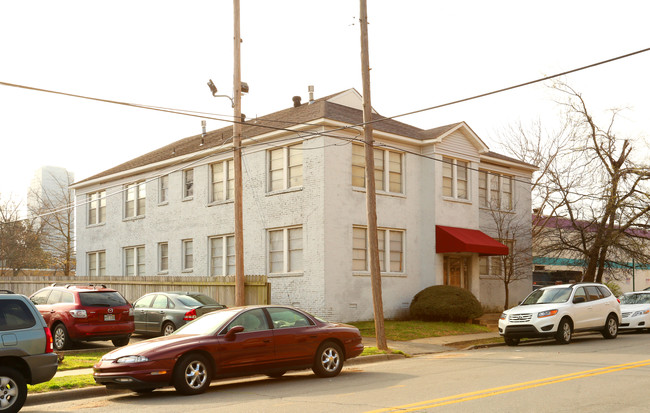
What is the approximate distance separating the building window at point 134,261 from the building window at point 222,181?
6.18 metres

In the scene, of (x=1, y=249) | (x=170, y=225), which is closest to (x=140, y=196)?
(x=170, y=225)

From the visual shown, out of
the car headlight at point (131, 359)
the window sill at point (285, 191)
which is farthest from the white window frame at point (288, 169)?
the car headlight at point (131, 359)

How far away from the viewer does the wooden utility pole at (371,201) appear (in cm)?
1745

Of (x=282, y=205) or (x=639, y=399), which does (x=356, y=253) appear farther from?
(x=639, y=399)

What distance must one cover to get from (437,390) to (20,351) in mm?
6116

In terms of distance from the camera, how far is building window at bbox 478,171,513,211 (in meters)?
31.6

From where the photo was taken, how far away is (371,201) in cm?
1775

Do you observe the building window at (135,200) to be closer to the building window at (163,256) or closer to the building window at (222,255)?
the building window at (163,256)

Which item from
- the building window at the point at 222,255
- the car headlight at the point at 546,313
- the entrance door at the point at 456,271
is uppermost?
the building window at the point at 222,255

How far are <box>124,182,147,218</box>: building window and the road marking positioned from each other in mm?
24688

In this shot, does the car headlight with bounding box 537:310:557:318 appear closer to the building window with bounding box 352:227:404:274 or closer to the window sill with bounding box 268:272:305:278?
the building window with bounding box 352:227:404:274

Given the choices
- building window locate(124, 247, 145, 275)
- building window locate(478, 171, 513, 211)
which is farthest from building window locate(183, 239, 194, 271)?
building window locate(478, 171, 513, 211)

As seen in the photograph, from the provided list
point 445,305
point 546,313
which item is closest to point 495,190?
point 445,305

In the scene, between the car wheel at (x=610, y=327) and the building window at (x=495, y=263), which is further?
the building window at (x=495, y=263)
